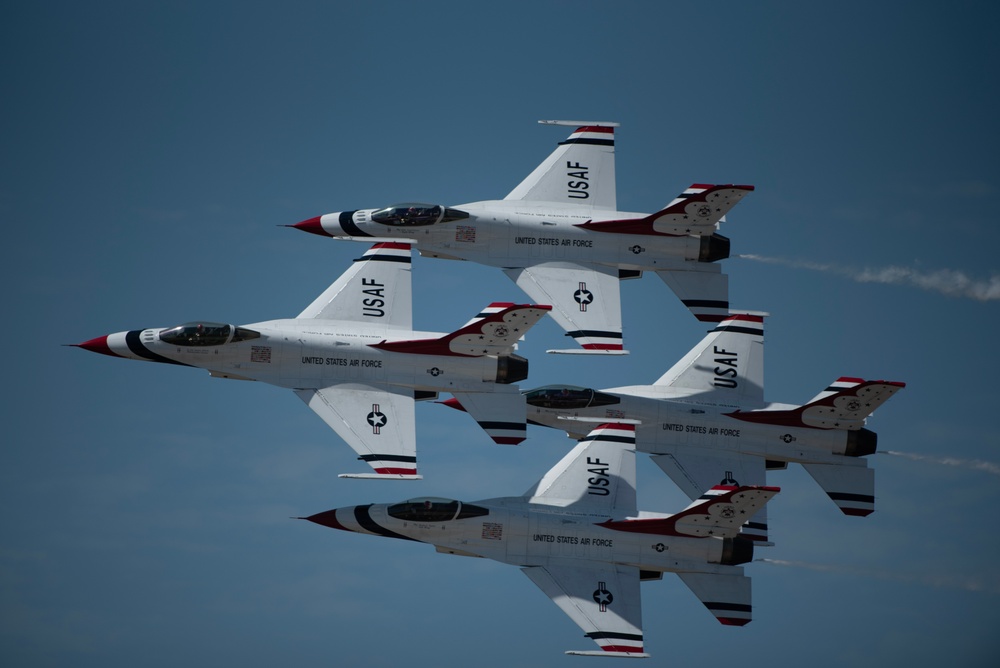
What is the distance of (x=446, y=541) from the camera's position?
221 ft

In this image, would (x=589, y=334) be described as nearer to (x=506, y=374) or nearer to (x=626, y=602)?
(x=506, y=374)

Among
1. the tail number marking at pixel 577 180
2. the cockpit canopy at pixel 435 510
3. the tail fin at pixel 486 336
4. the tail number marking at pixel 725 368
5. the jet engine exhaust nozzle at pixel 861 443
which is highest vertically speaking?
the tail number marking at pixel 577 180

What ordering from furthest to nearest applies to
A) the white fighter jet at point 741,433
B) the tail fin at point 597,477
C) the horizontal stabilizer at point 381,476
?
the white fighter jet at point 741,433 → the tail fin at point 597,477 → the horizontal stabilizer at point 381,476

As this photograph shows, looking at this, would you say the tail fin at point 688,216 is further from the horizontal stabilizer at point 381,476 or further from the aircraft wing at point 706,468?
the horizontal stabilizer at point 381,476

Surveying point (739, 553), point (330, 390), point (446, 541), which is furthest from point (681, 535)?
point (330, 390)

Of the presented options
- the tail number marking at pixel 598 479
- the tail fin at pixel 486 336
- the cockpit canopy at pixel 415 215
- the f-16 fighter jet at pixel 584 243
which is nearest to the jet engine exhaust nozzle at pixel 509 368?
the tail fin at pixel 486 336

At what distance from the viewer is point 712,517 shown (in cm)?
6738

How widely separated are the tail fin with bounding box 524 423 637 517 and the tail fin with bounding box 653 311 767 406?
→ 442cm

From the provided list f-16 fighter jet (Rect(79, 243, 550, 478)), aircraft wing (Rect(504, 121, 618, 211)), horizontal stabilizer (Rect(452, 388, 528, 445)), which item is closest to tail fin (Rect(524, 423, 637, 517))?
horizontal stabilizer (Rect(452, 388, 528, 445))

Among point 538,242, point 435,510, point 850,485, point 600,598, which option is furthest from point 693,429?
point 435,510

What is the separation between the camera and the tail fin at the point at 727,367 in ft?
243

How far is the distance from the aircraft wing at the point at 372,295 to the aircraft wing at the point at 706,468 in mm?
10523

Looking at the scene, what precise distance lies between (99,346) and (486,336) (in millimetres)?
13680

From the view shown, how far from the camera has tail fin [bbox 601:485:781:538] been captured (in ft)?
220
